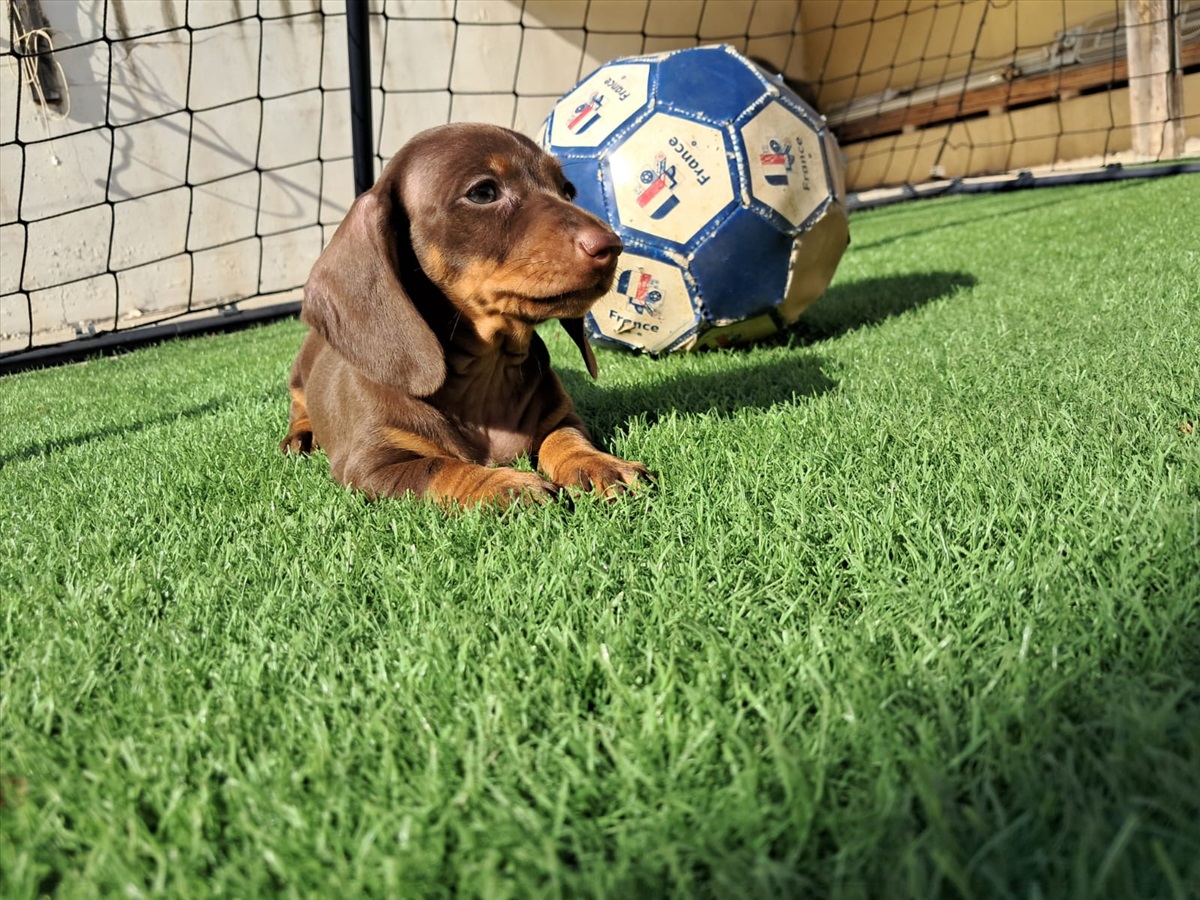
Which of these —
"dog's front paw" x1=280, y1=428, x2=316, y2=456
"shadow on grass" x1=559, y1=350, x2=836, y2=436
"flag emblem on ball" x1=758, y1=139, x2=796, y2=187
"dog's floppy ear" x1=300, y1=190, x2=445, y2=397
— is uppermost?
"flag emblem on ball" x1=758, y1=139, x2=796, y2=187

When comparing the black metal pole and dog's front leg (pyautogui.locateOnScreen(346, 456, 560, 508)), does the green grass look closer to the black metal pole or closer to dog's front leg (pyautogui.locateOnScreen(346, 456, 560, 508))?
dog's front leg (pyautogui.locateOnScreen(346, 456, 560, 508))

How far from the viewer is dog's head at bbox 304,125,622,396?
2.06 m

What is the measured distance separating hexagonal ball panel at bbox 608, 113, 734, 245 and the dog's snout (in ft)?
3.68

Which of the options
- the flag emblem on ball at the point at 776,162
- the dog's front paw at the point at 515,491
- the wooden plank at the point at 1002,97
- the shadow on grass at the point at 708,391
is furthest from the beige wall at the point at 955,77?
the dog's front paw at the point at 515,491

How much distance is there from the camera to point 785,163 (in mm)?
3184

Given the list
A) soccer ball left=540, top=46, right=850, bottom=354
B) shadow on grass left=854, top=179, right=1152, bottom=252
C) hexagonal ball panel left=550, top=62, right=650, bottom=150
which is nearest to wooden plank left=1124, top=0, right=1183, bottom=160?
shadow on grass left=854, top=179, right=1152, bottom=252

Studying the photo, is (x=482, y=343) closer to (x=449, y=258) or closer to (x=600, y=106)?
(x=449, y=258)

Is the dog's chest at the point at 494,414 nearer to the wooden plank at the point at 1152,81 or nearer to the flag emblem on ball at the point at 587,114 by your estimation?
the flag emblem on ball at the point at 587,114

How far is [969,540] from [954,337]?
1.80 meters

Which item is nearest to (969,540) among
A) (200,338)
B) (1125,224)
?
(1125,224)

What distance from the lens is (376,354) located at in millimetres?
2104

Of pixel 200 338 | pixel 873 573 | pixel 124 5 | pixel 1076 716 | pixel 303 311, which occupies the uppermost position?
pixel 1076 716

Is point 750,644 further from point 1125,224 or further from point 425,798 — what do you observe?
point 1125,224

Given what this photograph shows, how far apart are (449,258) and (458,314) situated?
A: 0.13m
